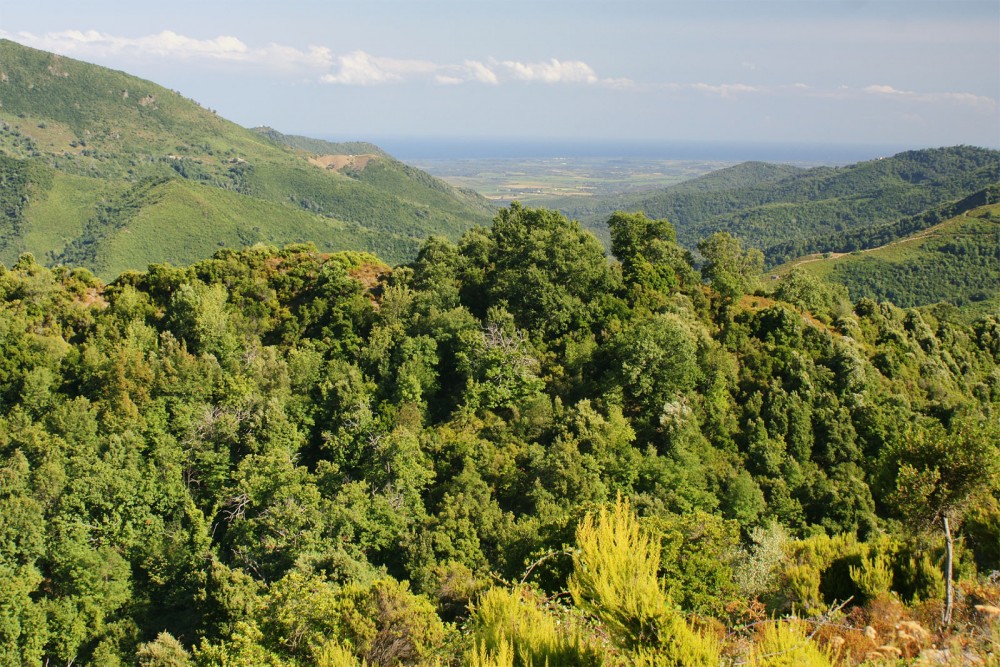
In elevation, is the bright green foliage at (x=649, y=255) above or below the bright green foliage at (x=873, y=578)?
above

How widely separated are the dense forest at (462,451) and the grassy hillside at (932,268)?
220 ft

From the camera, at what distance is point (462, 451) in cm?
3058

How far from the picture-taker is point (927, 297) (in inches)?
4033

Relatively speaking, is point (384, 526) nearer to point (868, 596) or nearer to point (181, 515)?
point (181, 515)

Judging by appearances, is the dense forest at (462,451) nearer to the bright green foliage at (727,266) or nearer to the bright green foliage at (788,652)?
the bright green foliage at (727,266)

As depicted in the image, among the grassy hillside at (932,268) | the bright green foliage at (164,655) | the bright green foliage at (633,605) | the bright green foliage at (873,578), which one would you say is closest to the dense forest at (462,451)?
the bright green foliage at (873,578)

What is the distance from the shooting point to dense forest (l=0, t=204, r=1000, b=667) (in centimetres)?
1578

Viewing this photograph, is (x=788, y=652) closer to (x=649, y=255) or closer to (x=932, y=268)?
(x=649, y=255)

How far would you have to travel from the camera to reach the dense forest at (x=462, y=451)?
621 inches

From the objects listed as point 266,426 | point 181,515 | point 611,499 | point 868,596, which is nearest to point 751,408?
point 611,499

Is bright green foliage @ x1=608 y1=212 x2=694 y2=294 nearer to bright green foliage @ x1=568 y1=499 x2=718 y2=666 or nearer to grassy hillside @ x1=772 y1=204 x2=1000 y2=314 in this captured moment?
bright green foliage @ x1=568 y1=499 x2=718 y2=666

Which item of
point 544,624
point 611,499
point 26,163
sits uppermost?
point 26,163

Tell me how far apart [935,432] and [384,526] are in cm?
2094

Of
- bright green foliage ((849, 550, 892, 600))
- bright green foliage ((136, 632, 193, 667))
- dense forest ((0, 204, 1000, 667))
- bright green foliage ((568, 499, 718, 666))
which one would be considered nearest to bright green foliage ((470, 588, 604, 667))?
dense forest ((0, 204, 1000, 667))
